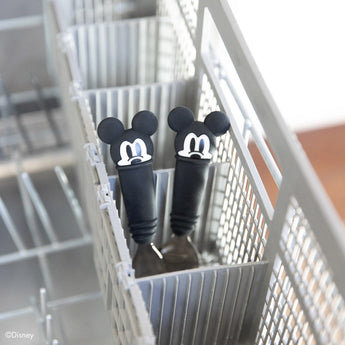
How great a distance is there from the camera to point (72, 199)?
122cm

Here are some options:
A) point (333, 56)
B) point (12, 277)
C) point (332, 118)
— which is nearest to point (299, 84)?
point (333, 56)

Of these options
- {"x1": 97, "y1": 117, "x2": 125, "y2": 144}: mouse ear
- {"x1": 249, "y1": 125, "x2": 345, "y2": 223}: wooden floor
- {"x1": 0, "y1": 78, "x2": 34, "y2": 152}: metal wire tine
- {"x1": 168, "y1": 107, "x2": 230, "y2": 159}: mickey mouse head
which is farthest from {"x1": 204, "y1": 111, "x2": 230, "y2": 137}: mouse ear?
{"x1": 249, "y1": 125, "x2": 345, "y2": 223}: wooden floor

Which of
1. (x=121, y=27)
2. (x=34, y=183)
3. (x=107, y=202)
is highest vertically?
(x=121, y=27)

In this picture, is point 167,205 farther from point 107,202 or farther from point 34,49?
point 34,49

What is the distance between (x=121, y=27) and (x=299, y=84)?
52cm

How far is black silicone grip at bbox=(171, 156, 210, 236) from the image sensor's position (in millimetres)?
864

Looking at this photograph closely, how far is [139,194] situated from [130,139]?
0.07 meters

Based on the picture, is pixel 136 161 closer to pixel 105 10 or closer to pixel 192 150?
pixel 192 150

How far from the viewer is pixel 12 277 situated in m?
1.08

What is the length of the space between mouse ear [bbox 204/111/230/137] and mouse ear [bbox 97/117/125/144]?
11 cm

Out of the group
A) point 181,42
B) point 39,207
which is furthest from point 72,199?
point 181,42

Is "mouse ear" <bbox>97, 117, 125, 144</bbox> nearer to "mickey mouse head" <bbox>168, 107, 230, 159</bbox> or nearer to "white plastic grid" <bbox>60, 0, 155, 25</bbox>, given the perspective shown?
"mickey mouse head" <bbox>168, 107, 230, 159</bbox>

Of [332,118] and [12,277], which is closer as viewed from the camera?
[12,277]

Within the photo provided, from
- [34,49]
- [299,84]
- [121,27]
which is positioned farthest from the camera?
[299,84]
